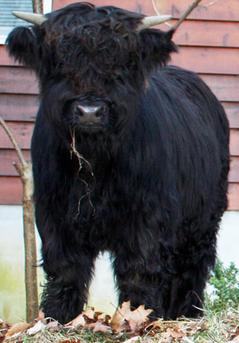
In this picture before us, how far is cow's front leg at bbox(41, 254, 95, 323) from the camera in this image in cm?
691

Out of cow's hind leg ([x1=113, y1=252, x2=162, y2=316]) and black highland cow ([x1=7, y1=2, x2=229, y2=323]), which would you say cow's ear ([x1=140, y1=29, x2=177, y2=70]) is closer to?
black highland cow ([x1=7, y1=2, x2=229, y2=323])

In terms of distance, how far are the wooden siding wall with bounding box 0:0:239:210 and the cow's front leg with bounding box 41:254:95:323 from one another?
102 inches

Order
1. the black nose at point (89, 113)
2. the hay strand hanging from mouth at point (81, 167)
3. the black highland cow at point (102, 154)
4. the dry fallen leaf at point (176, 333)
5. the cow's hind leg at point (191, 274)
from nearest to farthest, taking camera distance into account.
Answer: the dry fallen leaf at point (176, 333) < the black nose at point (89, 113) < the black highland cow at point (102, 154) < the hay strand hanging from mouth at point (81, 167) < the cow's hind leg at point (191, 274)

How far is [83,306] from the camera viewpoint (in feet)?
23.1

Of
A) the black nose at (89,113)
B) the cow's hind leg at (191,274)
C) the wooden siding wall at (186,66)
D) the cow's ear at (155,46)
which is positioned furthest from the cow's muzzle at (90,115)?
the wooden siding wall at (186,66)

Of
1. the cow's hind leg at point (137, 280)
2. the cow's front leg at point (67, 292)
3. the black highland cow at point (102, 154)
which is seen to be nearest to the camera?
the black highland cow at point (102, 154)

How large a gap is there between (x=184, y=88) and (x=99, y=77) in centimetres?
219

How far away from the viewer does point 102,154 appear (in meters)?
6.49

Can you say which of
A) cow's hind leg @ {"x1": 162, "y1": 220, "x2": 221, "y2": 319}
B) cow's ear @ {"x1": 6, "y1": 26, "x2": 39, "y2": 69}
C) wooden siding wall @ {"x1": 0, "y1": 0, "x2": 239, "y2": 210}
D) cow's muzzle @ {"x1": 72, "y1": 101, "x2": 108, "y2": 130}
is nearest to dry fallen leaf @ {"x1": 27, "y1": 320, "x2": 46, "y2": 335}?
cow's muzzle @ {"x1": 72, "y1": 101, "x2": 108, "y2": 130}

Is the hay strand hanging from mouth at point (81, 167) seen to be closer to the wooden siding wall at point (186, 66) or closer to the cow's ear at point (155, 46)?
the cow's ear at point (155, 46)

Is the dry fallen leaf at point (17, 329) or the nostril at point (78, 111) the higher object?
the nostril at point (78, 111)

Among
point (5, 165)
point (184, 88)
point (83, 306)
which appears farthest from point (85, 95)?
point (5, 165)

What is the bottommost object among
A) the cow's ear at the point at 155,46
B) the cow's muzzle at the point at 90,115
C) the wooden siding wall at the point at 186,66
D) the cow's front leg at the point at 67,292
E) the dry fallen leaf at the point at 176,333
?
the cow's front leg at the point at 67,292

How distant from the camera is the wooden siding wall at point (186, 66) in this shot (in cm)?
937
